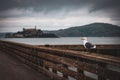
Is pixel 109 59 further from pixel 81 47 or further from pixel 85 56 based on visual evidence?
pixel 81 47

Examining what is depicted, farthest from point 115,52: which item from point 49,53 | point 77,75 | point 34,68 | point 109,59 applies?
point 109,59

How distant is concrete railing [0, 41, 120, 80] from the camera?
4933mm

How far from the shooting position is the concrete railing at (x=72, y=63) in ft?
16.2

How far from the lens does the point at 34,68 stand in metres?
11.0

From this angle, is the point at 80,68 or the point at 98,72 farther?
the point at 80,68

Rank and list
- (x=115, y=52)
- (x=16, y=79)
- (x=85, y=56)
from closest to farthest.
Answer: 1. (x=85, y=56)
2. (x=16, y=79)
3. (x=115, y=52)

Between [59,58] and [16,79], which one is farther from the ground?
[59,58]

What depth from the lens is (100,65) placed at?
523 centimetres

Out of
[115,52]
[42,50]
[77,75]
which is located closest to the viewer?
[77,75]

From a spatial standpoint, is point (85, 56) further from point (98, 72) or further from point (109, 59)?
point (109, 59)

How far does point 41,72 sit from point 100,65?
4.92 metres

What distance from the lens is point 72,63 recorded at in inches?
263

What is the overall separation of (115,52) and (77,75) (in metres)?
12.5

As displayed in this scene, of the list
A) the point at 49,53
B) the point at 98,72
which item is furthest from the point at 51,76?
the point at 98,72
